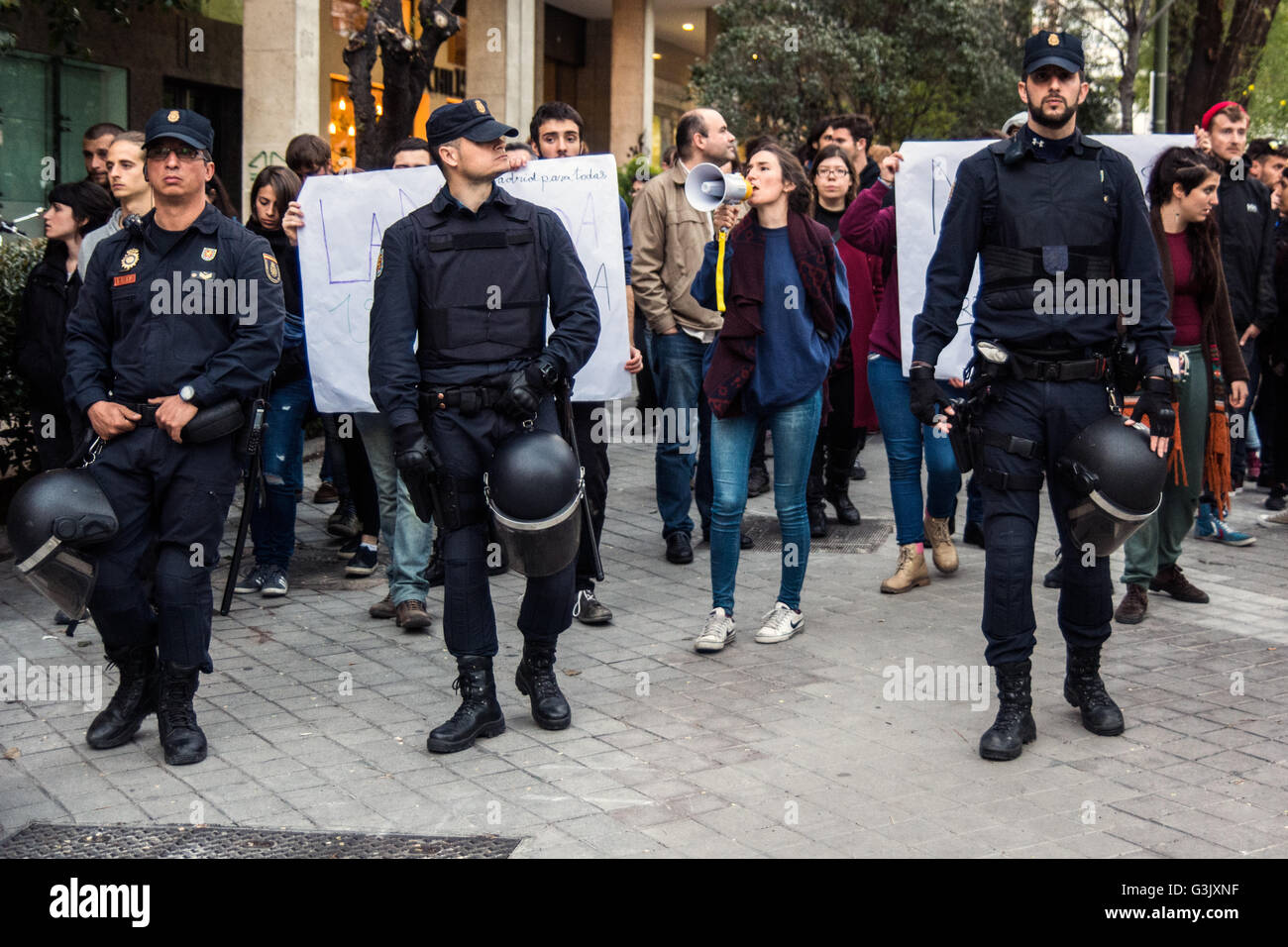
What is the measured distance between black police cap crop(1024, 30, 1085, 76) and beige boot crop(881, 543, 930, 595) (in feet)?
9.41

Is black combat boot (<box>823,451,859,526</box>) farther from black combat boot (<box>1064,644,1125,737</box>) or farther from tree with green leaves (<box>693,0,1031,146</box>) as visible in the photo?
tree with green leaves (<box>693,0,1031,146</box>)

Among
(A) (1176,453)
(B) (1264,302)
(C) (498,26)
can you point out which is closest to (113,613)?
(A) (1176,453)

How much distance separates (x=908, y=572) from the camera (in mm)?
7398

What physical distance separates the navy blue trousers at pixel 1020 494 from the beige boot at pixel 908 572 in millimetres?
2190

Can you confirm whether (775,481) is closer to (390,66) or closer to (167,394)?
(167,394)

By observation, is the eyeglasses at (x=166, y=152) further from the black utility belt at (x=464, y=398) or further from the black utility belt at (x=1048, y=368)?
the black utility belt at (x=1048, y=368)

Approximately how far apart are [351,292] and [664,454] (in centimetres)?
196

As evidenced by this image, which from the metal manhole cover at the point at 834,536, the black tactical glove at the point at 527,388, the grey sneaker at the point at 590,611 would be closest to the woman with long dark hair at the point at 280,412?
the grey sneaker at the point at 590,611

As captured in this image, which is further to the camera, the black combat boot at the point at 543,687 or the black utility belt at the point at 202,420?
the black combat boot at the point at 543,687

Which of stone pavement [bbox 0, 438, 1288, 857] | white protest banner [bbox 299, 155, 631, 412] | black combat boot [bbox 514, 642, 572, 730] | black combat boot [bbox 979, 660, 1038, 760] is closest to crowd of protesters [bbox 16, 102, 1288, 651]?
white protest banner [bbox 299, 155, 631, 412]

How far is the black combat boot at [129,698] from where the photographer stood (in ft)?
17.0

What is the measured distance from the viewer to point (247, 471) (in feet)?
18.7

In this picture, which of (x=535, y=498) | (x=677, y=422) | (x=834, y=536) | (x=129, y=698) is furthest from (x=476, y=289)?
(x=834, y=536)

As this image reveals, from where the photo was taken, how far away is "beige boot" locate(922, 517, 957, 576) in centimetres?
771
